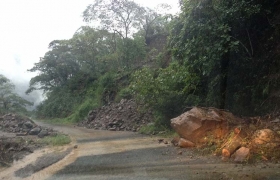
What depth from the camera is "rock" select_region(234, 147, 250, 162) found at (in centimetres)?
808

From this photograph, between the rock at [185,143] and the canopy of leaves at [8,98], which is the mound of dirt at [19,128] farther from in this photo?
the rock at [185,143]

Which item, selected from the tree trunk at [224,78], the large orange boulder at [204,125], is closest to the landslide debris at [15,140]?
the large orange boulder at [204,125]

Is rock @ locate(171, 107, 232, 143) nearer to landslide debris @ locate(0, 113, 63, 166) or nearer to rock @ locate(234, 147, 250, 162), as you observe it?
rock @ locate(234, 147, 250, 162)

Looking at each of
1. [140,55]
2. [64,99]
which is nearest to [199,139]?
[140,55]

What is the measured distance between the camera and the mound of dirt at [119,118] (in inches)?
851

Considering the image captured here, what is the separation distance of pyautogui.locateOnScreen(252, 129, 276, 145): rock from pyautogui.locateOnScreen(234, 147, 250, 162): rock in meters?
0.58

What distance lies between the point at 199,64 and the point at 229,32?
5.99 ft

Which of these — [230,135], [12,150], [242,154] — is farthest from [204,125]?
[12,150]

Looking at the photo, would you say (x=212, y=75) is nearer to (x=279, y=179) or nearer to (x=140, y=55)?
(x=279, y=179)

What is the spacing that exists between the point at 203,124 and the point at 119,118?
13482mm

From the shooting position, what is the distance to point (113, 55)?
34.2 m

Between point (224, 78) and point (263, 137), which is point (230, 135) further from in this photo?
point (224, 78)

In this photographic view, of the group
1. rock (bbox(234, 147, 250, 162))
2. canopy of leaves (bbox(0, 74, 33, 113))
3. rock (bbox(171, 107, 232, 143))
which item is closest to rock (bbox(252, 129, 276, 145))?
rock (bbox(234, 147, 250, 162))

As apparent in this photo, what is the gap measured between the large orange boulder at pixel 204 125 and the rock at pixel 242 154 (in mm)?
1968
